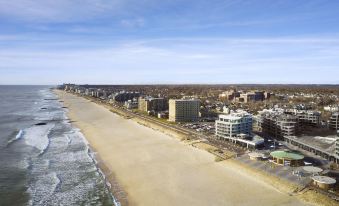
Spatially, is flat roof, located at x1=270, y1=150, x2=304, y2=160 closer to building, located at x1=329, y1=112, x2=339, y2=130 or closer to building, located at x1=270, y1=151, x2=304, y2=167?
Answer: building, located at x1=270, y1=151, x2=304, y2=167

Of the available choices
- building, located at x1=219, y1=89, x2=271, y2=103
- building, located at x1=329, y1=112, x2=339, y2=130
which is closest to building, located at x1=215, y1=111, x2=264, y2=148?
building, located at x1=329, y1=112, x2=339, y2=130

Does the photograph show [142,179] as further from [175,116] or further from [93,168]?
[175,116]

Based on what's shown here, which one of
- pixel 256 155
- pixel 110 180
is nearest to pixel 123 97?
pixel 256 155

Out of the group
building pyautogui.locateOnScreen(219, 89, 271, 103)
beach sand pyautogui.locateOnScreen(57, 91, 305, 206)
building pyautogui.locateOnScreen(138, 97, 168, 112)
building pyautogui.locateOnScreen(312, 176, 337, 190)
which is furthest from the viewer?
building pyautogui.locateOnScreen(219, 89, 271, 103)

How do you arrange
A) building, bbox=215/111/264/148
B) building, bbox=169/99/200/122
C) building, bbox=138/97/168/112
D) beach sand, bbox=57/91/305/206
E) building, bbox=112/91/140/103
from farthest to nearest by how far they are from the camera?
building, bbox=112/91/140/103 → building, bbox=138/97/168/112 → building, bbox=169/99/200/122 → building, bbox=215/111/264/148 → beach sand, bbox=57/91/305/206

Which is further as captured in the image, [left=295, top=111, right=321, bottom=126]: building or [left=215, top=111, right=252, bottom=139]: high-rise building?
[left=295, top=111, right=321, bottom=126]: building

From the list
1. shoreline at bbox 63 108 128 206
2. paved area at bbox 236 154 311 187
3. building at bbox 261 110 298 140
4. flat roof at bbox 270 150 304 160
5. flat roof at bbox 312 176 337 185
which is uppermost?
building at bbox 261 110 298 140

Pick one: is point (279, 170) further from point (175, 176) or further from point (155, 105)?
point (155, 105)

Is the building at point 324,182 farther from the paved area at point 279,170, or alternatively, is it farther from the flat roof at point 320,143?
the flat roof at point 320,143

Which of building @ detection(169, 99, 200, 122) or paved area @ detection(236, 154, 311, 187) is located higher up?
building @ detection(169, 99, 200, 122)
